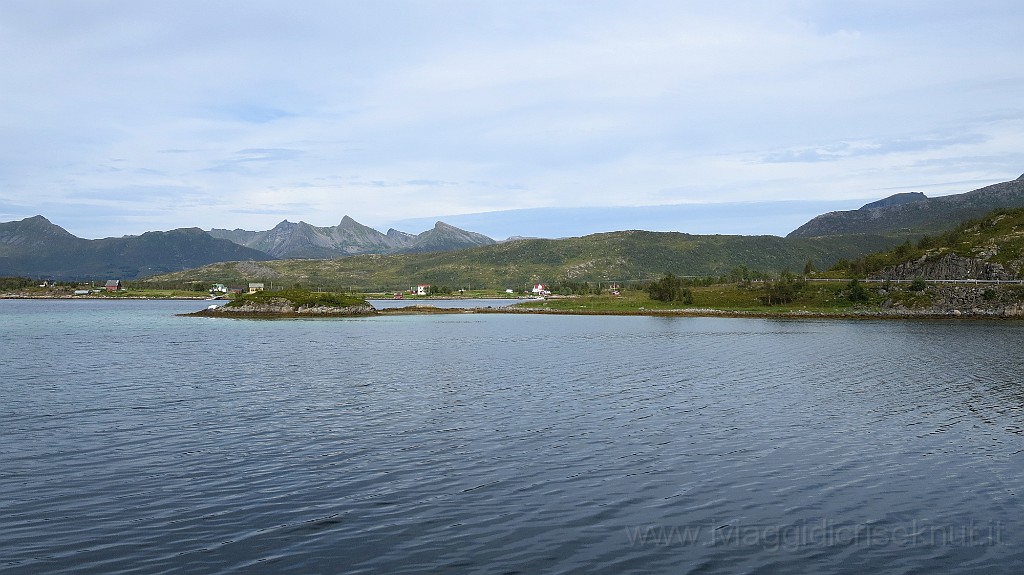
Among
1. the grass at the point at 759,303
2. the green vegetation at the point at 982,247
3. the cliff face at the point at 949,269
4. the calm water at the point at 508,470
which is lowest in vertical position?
the calm water at the point at 508,470

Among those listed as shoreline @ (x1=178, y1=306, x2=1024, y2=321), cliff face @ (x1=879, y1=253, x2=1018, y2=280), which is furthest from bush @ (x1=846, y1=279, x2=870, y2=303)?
cliff face @ (x1=879, y1=253, x2=1018, y2=280)

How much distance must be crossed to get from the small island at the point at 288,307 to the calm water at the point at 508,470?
106 m

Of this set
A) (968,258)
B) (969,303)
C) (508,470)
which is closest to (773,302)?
(969,303)

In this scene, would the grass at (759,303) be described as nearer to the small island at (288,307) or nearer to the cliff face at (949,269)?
the cliff face at (949,269)

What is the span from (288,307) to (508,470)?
5866 inches

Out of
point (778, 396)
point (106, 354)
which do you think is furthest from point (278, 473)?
point (106, 354)

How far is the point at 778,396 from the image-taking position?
152 feet

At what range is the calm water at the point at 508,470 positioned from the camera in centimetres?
1897

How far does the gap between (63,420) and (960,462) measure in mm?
41145

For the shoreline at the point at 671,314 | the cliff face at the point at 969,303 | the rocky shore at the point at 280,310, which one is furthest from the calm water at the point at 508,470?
the rocky shore at the point at 280,310

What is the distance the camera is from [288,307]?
167m

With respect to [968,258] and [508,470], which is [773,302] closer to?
[968,258]

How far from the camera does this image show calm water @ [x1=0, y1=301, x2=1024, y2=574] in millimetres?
18969

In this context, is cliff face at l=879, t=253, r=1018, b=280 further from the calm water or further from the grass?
the calm water
